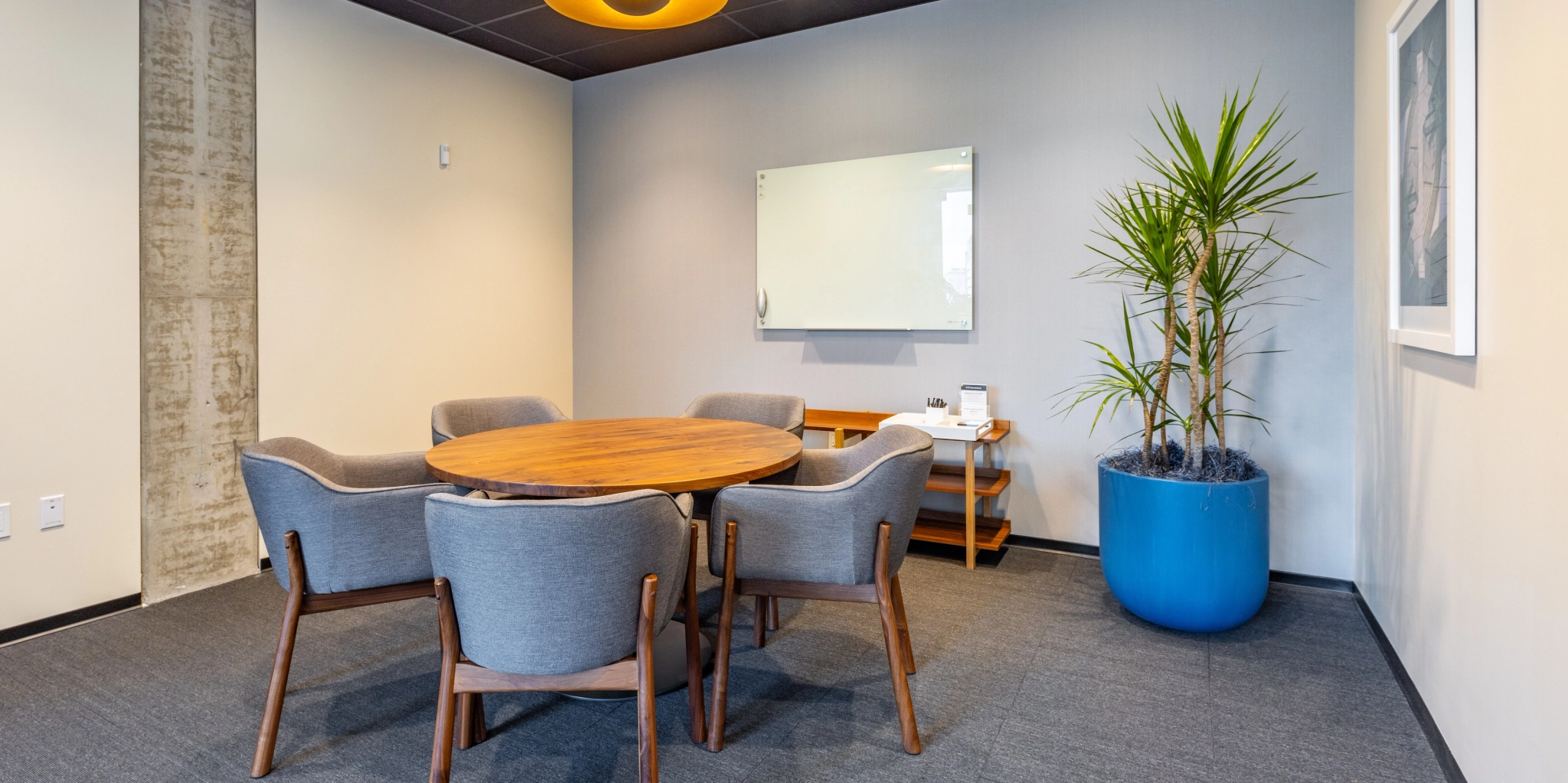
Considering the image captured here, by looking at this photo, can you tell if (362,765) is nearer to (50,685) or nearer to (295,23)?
(50,685)

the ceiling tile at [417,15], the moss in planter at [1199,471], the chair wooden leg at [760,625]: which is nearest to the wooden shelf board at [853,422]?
the moss in planter at [1199,471]

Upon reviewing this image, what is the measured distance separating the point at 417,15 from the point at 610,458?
10.3ft

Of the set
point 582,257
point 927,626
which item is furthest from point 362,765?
point 582,257

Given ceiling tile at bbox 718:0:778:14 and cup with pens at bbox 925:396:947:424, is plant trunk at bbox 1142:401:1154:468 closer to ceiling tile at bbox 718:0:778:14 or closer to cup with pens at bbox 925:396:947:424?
cup with pens at bbox 925:396:947:424

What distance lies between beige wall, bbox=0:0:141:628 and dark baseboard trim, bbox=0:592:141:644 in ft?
0.08

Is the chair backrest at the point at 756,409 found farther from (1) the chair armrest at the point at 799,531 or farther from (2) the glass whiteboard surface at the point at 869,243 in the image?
(1) the chair armrest at the point at 799,531

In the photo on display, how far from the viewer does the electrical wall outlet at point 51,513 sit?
305 cm

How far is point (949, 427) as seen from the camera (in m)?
3.66

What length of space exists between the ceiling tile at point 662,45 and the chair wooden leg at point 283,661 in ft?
11.0

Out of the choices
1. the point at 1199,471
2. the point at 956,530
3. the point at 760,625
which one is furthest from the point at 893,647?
the point at 956,530

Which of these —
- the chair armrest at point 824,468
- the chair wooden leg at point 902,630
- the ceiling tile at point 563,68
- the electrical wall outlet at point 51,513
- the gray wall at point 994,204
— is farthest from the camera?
the ceiling tile at point 563,68

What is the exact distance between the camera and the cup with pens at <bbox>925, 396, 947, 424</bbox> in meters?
3.86

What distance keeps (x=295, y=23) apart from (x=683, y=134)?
202cm

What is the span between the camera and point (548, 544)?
156 centimetres
